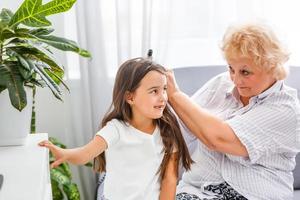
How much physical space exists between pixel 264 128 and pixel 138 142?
467mm

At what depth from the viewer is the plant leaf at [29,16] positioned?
1337mm

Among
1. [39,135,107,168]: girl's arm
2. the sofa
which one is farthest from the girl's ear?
the sofa

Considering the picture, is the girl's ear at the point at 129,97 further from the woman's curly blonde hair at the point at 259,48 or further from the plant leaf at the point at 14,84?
the woman's curly blonde hair at the point at 259,48

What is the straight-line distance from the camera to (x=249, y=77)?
1596 millimetres

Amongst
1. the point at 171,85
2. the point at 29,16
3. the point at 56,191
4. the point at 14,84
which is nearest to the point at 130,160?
the point at 171,85

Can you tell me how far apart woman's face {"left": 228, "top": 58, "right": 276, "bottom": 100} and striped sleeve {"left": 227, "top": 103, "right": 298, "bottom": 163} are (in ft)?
0.23

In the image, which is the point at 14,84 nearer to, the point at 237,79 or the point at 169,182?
the point at 169,182

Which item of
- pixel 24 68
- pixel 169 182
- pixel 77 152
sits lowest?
pixel 169 182

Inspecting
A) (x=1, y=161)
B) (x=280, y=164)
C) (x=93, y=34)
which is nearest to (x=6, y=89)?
(x=1, y=161)

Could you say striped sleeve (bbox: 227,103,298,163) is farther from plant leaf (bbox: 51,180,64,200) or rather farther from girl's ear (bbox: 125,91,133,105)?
plant leaf (bbox: 51,180,64,200)

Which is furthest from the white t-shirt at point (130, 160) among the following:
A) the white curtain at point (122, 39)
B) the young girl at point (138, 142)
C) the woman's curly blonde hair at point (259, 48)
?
the white curtain at point (122, 39)

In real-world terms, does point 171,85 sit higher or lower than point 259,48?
lower

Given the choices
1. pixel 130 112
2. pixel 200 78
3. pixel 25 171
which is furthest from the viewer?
pixel 200 78

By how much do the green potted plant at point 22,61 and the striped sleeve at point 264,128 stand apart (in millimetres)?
638
